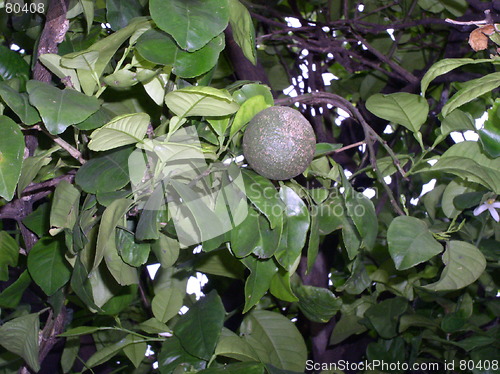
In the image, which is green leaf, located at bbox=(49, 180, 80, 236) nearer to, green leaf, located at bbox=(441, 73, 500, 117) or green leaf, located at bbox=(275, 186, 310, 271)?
green leaf, located at bbox=(275, 186, 310, 271)

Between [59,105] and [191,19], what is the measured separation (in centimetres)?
17

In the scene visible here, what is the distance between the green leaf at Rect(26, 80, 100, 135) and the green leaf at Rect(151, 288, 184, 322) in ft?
1.64

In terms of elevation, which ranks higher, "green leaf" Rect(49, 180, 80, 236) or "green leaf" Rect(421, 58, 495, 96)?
"green leaf" Rect(421, 58, 495, 96)

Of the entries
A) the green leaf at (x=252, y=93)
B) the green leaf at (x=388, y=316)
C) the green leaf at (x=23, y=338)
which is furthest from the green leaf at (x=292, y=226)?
the green leaf at (x=388, y=316)

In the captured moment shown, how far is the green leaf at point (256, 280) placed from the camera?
696 millimetres

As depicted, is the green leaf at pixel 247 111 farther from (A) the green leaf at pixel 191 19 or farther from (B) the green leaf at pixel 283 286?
(B) the green leaf at pixel 283 286

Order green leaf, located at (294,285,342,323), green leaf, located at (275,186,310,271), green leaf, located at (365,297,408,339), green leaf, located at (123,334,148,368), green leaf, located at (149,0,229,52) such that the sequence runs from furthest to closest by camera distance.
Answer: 1. green leaf, located at (365,297,408,339)
2. green leaf, located at (123,334,148,368)
3. green leaf, located at (294,285,342,323)
4. green leaf, located at (275,186,310,271)
5. green leaf, located at (149,0,229,52)

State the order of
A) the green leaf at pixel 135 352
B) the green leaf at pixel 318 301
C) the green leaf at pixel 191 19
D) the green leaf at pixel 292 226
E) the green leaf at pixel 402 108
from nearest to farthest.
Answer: the green leaf at pixel 191 19
the green leaf at pixel 292 226
the green leaf at pixel 402 108
the green leaf at pixel 318 301
the green leaf at pixel 135 352

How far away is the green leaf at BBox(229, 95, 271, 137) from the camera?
0.62 meters

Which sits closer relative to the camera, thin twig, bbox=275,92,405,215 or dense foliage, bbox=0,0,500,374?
dense foliage, bbox=0,0,500,374

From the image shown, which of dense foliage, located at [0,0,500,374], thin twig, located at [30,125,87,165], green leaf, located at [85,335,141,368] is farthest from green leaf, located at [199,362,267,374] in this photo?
thin twig, located at [30,125,87,165]

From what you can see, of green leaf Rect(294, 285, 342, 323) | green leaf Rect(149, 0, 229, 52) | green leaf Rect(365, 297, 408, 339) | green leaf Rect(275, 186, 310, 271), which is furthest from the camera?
green leaf Rect(365, 297, 408, 339)

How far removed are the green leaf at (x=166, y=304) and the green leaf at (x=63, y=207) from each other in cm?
32

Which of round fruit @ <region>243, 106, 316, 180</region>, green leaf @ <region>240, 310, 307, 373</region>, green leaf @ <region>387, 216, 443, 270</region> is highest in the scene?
round fruit @ <region>243, 106, 316, 180</region>
